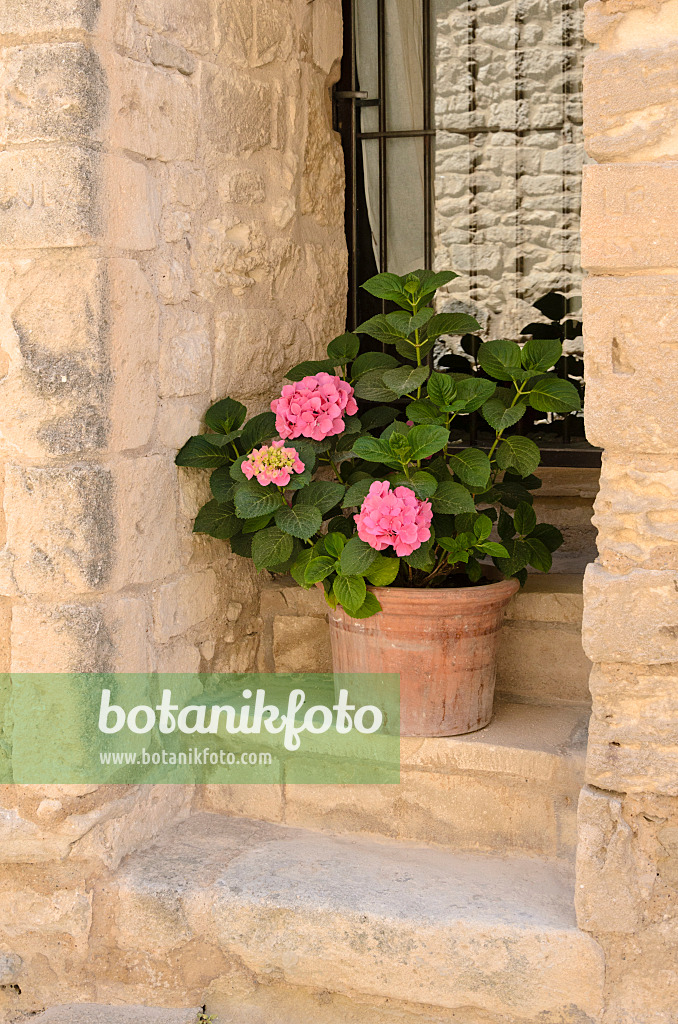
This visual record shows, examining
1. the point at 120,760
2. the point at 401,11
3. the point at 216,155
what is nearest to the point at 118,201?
the point at 216,155

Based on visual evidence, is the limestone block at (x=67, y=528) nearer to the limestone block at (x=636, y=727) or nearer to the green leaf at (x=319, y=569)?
the green leaf at (x=319, y=569)

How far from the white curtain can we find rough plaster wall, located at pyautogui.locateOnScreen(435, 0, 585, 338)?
1.62ft

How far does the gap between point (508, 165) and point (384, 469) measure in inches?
69.6

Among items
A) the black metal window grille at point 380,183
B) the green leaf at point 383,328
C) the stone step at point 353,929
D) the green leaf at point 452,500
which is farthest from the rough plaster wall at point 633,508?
the black metal window grille at point 380,183

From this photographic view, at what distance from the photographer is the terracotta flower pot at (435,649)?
2.63m

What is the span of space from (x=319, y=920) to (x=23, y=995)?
2.48 ft

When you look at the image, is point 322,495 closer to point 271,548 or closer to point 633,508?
point 271,548

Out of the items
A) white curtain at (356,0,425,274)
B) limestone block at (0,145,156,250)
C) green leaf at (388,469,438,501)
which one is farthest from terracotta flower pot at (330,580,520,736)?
white curtain at (356,0,425,274)

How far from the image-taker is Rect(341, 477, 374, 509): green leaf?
2.64m

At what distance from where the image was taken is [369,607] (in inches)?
104

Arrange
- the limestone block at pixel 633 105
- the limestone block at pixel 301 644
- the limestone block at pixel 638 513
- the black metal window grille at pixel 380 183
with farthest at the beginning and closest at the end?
the black metal window grille at pixel 380 183
the limestone block at pixel 301 644
the limestone block at pixel 638 513
the limestone block at pixel 633 105

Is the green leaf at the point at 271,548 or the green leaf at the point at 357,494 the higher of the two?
the green leaf at the point at 357,494

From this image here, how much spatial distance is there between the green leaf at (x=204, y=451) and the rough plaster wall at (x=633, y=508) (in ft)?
3.37

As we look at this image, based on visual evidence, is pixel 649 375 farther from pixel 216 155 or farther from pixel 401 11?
pixel 401 11
